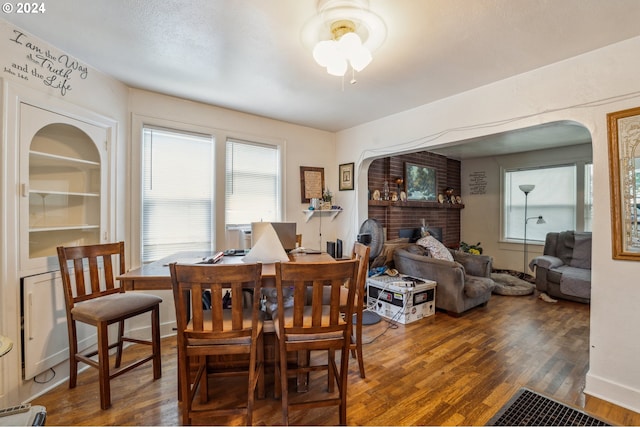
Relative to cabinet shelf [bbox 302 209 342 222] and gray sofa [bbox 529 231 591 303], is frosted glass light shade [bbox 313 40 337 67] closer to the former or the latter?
cabinet shelf [bbox 302 209 342 222]

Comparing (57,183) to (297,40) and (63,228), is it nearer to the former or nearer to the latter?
(63,228)

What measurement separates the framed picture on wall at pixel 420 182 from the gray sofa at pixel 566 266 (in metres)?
1.91

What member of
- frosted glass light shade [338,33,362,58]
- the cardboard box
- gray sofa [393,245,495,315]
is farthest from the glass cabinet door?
gray sofa [393,245,495,315]

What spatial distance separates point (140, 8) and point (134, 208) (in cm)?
181

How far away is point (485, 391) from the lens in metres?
1.98

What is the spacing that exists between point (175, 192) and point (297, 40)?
2.03m

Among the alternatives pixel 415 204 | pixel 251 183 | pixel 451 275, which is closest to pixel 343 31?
pixel 251 183

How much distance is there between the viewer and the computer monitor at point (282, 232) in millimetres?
2250

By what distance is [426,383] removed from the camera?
2072mm

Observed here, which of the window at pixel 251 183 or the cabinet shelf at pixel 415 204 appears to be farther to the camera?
the cabinet shelf at pixel 415 204

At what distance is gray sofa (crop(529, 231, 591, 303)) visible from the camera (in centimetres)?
378

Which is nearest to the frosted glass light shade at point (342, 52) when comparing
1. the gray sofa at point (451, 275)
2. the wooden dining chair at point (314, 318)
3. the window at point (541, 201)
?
the wooden dining chair at point (314, 318)

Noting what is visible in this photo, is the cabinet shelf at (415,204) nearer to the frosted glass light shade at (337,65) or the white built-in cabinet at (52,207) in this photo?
the frosted glass light shade at (337,65)

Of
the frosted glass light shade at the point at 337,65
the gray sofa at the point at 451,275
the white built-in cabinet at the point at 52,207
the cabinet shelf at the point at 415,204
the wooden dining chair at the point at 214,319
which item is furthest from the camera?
the cabinet shelf at the point at 415,204
